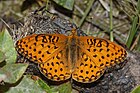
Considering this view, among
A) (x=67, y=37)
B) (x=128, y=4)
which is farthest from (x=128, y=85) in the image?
(x=128, y=4)

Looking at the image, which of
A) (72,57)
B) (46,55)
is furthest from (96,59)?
(46,55)

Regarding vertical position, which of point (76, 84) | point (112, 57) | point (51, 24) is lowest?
point (76, 84)

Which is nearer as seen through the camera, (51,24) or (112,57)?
(112,57)

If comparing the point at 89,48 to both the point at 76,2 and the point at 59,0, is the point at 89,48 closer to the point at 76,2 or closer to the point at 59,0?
the point at 59,0

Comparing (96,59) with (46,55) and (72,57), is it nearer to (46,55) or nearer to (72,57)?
(72,57)

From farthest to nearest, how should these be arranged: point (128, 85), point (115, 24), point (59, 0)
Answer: point (115, 24) → point (59, 0) → point (128, 85)
